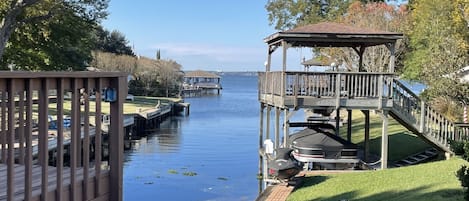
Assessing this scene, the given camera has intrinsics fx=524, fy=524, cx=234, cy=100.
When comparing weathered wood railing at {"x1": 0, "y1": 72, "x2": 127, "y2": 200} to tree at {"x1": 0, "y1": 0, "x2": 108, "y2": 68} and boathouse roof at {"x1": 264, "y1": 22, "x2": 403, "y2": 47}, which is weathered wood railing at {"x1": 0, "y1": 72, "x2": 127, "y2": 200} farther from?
tree at {"x1": 0, "y1": 0, "x2": 108, "y2": 68}

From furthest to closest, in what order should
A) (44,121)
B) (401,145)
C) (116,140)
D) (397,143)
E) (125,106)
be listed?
(125,106) < (397,143) < (401,145) < (116,140) < (44,121)

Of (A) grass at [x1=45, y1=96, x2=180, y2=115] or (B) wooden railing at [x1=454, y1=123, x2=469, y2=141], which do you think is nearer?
(B) wooden railing at [x1=454, y1=123, x2=469, y2=141]

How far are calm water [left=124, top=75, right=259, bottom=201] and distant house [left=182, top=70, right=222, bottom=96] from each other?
73397 mm

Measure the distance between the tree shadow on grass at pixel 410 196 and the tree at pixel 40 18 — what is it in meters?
14.7

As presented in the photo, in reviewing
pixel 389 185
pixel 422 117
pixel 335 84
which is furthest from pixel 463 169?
pixel 422 117

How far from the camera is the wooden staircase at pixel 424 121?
51.6 ft

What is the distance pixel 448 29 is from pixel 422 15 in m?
4.35

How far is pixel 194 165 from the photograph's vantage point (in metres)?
24.3

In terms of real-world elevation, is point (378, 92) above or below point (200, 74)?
below

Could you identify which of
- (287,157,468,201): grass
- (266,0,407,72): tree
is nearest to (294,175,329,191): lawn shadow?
(287,157,468,201): grass

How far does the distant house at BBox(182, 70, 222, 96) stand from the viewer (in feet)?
383

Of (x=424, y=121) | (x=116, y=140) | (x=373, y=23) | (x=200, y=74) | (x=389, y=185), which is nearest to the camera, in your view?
(x=116, y=140)

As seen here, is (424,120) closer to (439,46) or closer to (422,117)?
(422,117)

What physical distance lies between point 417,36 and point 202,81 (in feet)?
317
